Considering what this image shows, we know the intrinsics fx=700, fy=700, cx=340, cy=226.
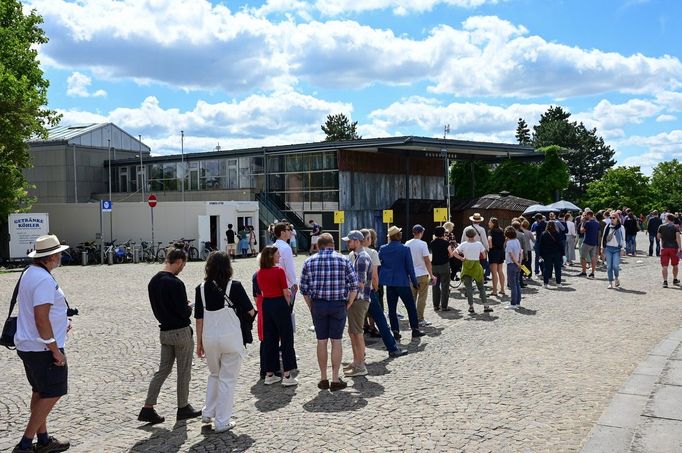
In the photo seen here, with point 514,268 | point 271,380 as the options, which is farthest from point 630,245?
point 271,380

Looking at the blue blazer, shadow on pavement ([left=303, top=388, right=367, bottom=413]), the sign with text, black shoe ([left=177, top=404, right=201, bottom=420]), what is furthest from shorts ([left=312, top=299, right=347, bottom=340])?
the sign with text

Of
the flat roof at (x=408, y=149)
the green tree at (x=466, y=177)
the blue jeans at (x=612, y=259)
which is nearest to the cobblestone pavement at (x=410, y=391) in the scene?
the blue jeans at (x=612, y=259)

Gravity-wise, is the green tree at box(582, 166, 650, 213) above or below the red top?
above

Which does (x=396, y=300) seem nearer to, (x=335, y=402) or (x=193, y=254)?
(x=335, y=402)

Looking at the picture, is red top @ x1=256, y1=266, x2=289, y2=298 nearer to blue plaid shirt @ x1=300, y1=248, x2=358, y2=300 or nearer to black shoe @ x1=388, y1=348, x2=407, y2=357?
blue plaid shirt @ x1=300, y1=248, x2=358, y2=300

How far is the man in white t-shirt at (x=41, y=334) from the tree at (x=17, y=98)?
23.2 m

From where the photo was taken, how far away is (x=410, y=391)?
7539 mm

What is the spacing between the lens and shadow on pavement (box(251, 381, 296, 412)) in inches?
283

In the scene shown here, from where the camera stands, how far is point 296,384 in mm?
8016

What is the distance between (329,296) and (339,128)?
93.1 meters

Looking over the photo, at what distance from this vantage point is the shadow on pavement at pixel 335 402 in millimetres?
7012

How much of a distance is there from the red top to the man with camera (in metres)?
1.20

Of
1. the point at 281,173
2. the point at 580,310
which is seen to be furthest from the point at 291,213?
the point at 580,310

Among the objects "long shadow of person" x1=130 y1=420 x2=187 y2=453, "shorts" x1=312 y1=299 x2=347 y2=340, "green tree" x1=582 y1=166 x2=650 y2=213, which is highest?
"green tree" x1=582 y1=166 x2=650 y2=213
